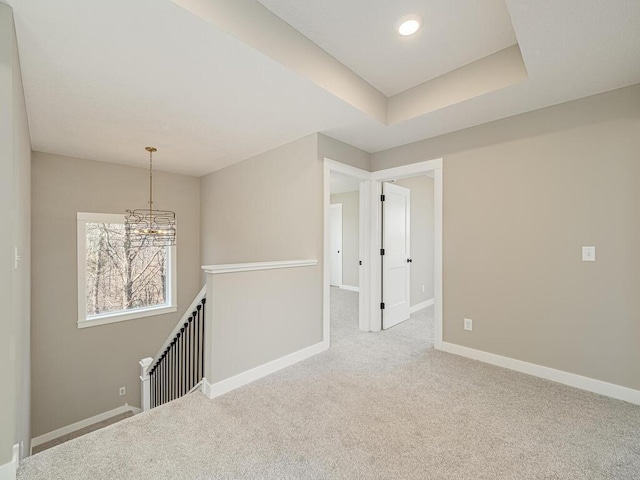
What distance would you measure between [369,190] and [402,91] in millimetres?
1234

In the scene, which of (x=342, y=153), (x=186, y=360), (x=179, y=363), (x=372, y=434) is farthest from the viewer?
(x=342, y=153)

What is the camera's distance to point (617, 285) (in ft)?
6.97

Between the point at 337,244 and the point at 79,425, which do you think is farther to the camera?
the point at 337,244

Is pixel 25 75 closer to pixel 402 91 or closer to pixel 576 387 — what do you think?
pixel 402 91

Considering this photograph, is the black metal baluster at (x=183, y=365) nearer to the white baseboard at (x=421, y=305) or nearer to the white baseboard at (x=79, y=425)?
the white baseboard at (x=79, y=425)

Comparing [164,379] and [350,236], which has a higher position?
[350,236]

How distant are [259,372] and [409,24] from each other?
114 inches

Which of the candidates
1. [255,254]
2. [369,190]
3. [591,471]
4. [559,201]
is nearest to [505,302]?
[559,201]

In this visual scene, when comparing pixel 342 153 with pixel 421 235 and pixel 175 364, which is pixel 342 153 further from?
pixel 175 364

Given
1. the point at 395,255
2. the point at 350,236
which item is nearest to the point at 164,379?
the point at 395,255

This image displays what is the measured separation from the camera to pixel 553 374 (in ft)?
7.79

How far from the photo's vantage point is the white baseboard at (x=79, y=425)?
11.9ft

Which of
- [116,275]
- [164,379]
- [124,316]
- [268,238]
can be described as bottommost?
[164,379]

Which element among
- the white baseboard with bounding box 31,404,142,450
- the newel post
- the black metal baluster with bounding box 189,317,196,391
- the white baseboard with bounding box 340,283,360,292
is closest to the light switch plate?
the black metal baluster with bounding box 189,317,196,391
